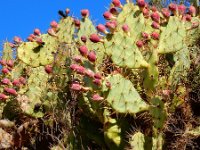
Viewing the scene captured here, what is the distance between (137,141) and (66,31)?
173cm

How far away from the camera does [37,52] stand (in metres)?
5.59

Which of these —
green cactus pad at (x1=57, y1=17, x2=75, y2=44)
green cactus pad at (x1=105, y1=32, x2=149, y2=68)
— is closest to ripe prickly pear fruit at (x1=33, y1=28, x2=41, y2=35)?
green cactus pad at (x1=57, y1=17, x2=75, y2=44)

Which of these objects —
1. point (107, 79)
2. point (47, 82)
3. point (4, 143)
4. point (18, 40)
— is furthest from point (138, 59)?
point (18, 40)

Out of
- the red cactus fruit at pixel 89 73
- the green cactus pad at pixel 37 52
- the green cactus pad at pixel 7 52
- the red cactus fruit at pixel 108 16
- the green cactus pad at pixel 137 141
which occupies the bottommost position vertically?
the green cactus pad at pixel 137 141

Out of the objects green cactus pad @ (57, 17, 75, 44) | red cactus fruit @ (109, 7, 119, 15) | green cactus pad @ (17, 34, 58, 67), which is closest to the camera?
red cactus fruit @ (109, 7, 119, 15)

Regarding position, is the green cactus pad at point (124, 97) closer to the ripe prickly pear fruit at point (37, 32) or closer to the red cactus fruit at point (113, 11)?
the red cactus fruit at point (113, 11)

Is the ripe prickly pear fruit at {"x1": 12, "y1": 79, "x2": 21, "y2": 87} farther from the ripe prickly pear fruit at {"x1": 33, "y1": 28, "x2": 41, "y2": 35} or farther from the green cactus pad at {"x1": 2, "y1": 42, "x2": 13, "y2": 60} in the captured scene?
the green cactus pad at {"x1": 2, "y1": 42, "x2": 13, "y2": 60}

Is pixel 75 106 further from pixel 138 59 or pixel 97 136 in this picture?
pixel 138 59

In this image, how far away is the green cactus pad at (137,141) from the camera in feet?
13.8

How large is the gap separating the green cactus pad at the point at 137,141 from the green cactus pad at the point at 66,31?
154 centimetres

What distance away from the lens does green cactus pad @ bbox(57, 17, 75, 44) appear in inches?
214

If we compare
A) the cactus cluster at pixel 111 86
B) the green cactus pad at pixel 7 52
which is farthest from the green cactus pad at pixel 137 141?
the green cactus pad at pixel 7 52

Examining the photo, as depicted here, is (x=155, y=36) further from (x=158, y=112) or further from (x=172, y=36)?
(x=158, y=112)

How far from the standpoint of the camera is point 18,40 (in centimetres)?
635
